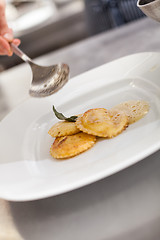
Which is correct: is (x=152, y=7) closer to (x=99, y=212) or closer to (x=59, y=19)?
(x=99, y=212)

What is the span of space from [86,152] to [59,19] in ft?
7.63

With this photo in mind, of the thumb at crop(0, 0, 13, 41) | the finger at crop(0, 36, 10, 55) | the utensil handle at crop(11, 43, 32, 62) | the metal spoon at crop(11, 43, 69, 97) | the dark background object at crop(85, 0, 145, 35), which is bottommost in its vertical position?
Result: the dark background object at crop(85, 0, 145, 35)

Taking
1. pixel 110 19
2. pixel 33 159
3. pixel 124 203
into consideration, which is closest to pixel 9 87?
pixel 33 159

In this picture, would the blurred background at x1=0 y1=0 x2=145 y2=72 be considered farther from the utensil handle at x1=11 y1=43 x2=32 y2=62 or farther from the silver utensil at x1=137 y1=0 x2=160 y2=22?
the silver utensil at x1=137 y1=0 x2=160 y2=22

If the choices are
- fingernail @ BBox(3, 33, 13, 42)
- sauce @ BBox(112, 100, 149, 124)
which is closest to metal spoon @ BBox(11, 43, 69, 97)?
fingernail @ BBox(3, 33, 13, 42)

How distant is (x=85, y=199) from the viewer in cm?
70

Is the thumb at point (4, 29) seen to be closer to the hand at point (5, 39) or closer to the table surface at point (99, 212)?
the hand at point (5, 39)

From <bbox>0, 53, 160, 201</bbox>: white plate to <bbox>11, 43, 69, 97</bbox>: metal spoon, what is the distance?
0.03 meters

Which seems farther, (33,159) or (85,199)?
(33,159)

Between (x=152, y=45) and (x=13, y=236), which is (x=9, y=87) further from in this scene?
(x=13, y=236)

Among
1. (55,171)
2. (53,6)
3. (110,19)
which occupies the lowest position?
(110,19)

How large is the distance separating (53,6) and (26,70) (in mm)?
1433

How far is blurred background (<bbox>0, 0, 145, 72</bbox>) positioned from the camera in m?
2.68

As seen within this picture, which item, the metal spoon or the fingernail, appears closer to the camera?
the metal spoon
